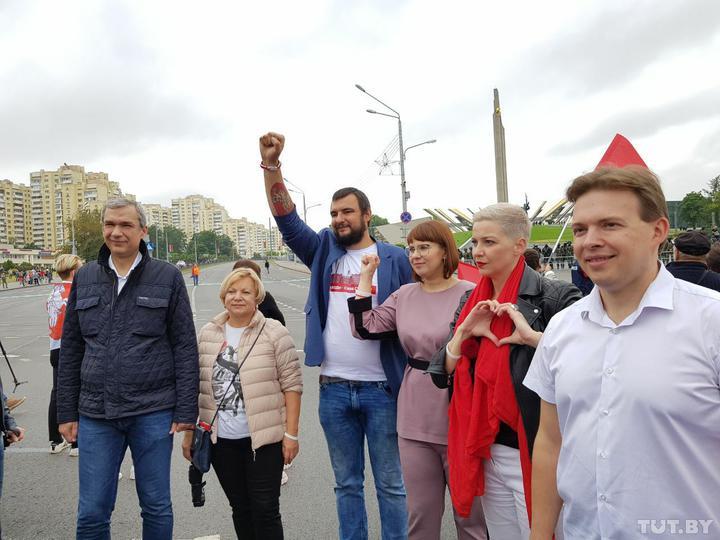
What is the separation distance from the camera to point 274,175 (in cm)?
290

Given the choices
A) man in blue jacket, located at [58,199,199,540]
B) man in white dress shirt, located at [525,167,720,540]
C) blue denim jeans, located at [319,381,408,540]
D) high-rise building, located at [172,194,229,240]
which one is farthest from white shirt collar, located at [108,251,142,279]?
high-rise building, located at [172,194,229,240]

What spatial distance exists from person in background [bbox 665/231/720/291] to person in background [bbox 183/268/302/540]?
11.1ft

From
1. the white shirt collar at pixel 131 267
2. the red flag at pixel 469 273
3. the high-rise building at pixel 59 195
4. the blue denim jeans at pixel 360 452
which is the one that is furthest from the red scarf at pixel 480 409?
the high-rise building at pixel 59 195

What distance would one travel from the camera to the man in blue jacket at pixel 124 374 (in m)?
2.60

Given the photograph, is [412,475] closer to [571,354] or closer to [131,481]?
[571,354]

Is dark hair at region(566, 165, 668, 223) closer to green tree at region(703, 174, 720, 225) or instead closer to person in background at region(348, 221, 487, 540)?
person in background at region(348, 221, 487, 540)

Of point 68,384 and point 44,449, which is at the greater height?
point 68,384

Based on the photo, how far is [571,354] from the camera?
4.91 ft

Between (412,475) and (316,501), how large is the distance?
1.50 m

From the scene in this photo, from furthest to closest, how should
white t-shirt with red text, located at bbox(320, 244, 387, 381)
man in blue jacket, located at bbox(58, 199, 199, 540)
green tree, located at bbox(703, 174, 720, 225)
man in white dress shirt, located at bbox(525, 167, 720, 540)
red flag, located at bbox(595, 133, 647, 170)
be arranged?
green tree, located at bbox(703, 174, 720, 225)
red flag, located at bbox(595, 133, 647, 170)
white t-shirt with red text, located at bbox(320, 244, 387, 381)
man in blue jacket, located at bbox(58, 199, 199, 540)
man in white dress shirt, located at bbox(525, 167, 720, 540)

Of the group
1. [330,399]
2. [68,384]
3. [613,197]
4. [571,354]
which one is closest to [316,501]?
[330,399]

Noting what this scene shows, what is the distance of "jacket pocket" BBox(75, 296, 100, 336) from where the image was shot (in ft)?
8.75

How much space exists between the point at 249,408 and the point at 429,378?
0.97 metres

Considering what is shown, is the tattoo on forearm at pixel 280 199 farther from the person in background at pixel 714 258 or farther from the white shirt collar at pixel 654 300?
the person in background at pixel 714 258
